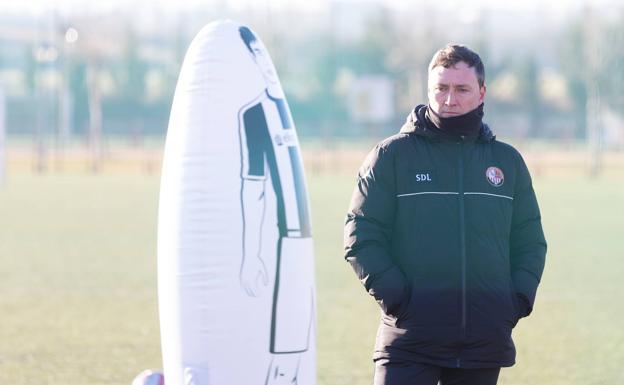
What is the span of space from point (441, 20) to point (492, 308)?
256 feet

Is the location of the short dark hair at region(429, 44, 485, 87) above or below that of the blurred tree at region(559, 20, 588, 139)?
above

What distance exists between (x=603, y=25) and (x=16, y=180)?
40486mm

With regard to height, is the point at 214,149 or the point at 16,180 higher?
the point at 214,149

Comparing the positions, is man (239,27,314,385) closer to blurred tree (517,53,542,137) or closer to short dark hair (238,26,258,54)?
short dark hair (238,26,258,54)

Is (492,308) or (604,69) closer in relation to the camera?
(492,308)

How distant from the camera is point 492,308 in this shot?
5.60m

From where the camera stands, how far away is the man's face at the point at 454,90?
5.59 m

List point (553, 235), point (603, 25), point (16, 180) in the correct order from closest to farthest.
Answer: point (553, 235), point (16, 180), point (603, 25)

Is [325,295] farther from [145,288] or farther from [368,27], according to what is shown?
[368,27]

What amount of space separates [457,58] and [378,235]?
30.9 inches

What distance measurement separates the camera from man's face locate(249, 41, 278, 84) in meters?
6.32

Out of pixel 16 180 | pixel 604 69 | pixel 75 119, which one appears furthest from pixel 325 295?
pixel 75 119

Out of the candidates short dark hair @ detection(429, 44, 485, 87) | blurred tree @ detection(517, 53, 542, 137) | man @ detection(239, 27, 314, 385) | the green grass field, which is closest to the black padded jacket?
short dark hair @ detection(429, 44, 485, 87)

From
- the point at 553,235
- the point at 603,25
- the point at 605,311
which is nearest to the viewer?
the point at 605,311
